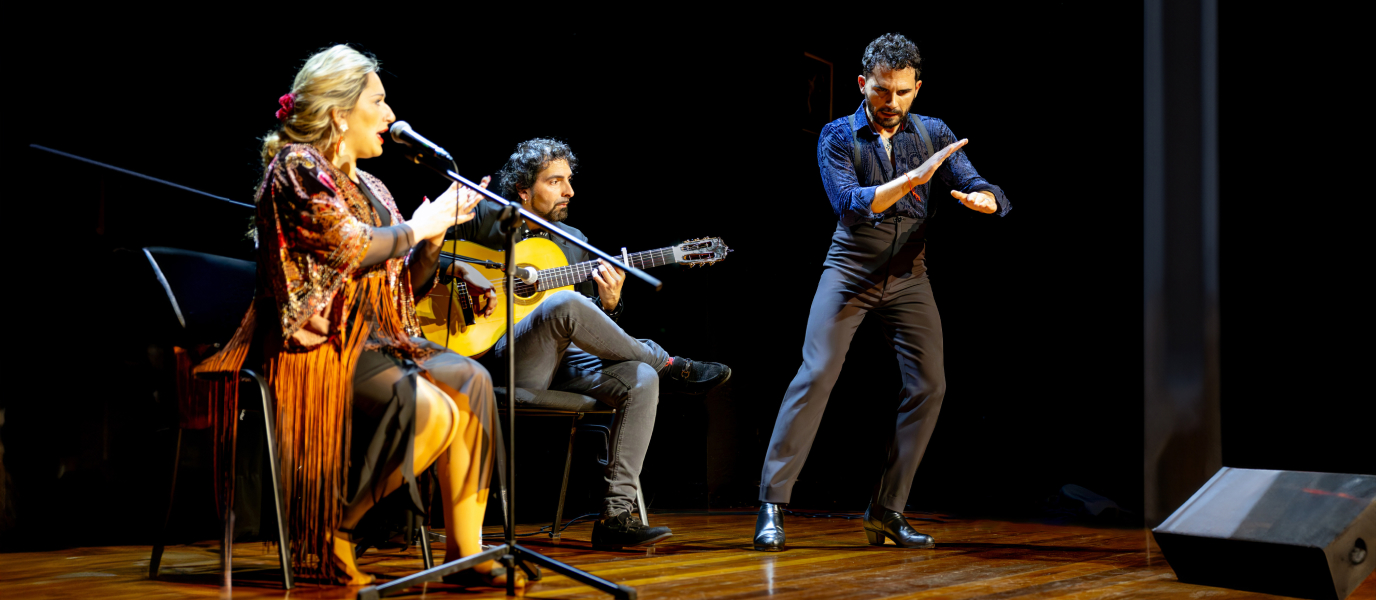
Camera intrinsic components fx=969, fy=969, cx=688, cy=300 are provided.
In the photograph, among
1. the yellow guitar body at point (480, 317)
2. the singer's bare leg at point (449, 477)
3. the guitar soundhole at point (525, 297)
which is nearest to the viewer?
the singer's bare leg at point (449, 477)

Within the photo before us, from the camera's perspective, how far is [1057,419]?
400 cm

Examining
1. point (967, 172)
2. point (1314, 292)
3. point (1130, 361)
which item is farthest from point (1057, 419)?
point (967, 172)

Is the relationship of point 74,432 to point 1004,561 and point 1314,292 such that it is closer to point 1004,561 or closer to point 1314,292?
point 1004,561

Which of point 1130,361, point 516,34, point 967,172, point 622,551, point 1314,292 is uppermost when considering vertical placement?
point 516,34

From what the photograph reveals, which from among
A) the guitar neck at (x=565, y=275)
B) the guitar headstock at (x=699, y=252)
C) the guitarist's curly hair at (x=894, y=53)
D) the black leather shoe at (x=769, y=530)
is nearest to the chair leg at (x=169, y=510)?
the guitar neck at (x=565, y=275)

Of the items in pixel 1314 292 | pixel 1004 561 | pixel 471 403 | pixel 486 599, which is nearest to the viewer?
pixel 486 599

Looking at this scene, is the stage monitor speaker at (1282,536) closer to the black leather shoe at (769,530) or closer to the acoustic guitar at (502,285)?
the black leather shoe at (769,530)

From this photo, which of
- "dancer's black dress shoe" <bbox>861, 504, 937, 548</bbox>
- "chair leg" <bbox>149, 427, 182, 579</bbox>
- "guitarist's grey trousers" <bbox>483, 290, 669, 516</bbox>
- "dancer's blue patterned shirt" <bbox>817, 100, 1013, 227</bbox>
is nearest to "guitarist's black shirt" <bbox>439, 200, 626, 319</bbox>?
"guitarist's grey trousers" <bbox>483, 290, 669, 516</bbox>

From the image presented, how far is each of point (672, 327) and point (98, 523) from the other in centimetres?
227

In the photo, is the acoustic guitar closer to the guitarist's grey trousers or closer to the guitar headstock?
the guitar headstock

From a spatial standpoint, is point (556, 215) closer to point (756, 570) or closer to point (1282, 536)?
point (756, 570)

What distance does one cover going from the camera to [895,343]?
2936 mm

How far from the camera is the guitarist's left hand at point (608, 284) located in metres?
3.04

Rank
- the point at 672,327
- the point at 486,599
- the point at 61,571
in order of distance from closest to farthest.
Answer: the point at 486,599 < the point at 61,571 < the point at 672,327
